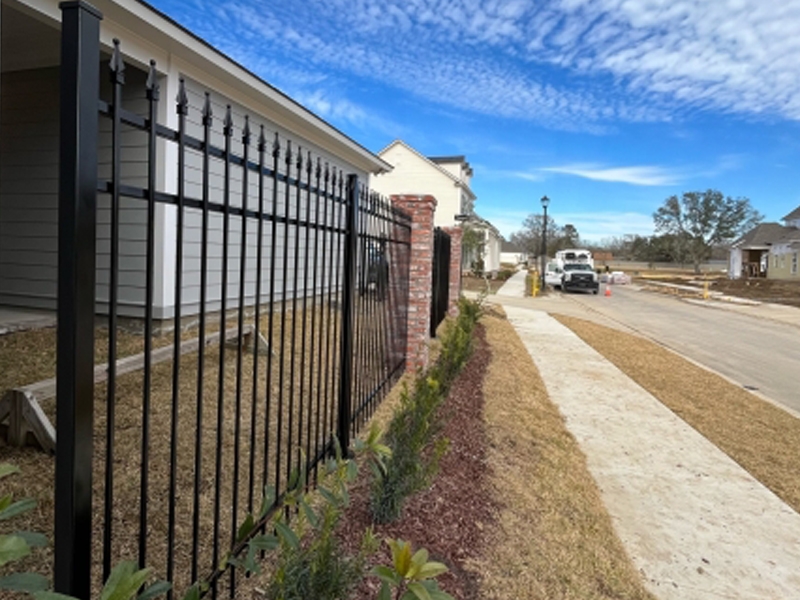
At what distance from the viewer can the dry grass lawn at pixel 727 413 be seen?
4.89 m

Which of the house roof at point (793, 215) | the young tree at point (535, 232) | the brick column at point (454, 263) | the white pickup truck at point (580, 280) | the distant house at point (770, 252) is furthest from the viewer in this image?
the young tree at point (535, 232)

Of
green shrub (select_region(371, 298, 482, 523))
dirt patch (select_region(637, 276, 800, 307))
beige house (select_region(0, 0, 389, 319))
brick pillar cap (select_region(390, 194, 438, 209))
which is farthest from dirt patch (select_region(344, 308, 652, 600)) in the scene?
dirt patch (select_region(637, 276, 800, 307))

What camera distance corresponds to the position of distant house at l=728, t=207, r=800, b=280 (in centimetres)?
4272

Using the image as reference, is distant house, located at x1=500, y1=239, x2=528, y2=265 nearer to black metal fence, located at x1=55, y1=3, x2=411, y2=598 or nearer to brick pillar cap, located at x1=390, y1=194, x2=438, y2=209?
brick pillar cap, located at x1=390, y1=194, x2=438, y2=209

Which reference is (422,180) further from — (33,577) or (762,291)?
(33,577)

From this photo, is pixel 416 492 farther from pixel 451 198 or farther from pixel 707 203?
pixel 707 203

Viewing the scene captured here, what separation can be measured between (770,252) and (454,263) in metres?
47.8

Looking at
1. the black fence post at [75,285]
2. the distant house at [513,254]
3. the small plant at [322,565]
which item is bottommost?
the small plant at [322,565]

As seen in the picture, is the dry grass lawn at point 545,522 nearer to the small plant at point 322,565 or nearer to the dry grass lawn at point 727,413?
the small plant at point 322,565

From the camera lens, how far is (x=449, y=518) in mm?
3234

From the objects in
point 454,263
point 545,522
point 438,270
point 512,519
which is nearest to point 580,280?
point 454,263

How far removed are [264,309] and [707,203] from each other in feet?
228

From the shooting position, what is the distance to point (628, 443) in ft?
17.1

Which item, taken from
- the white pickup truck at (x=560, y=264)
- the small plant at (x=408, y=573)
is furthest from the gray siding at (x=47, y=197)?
the white pickup truck at (x=560, y=264)
